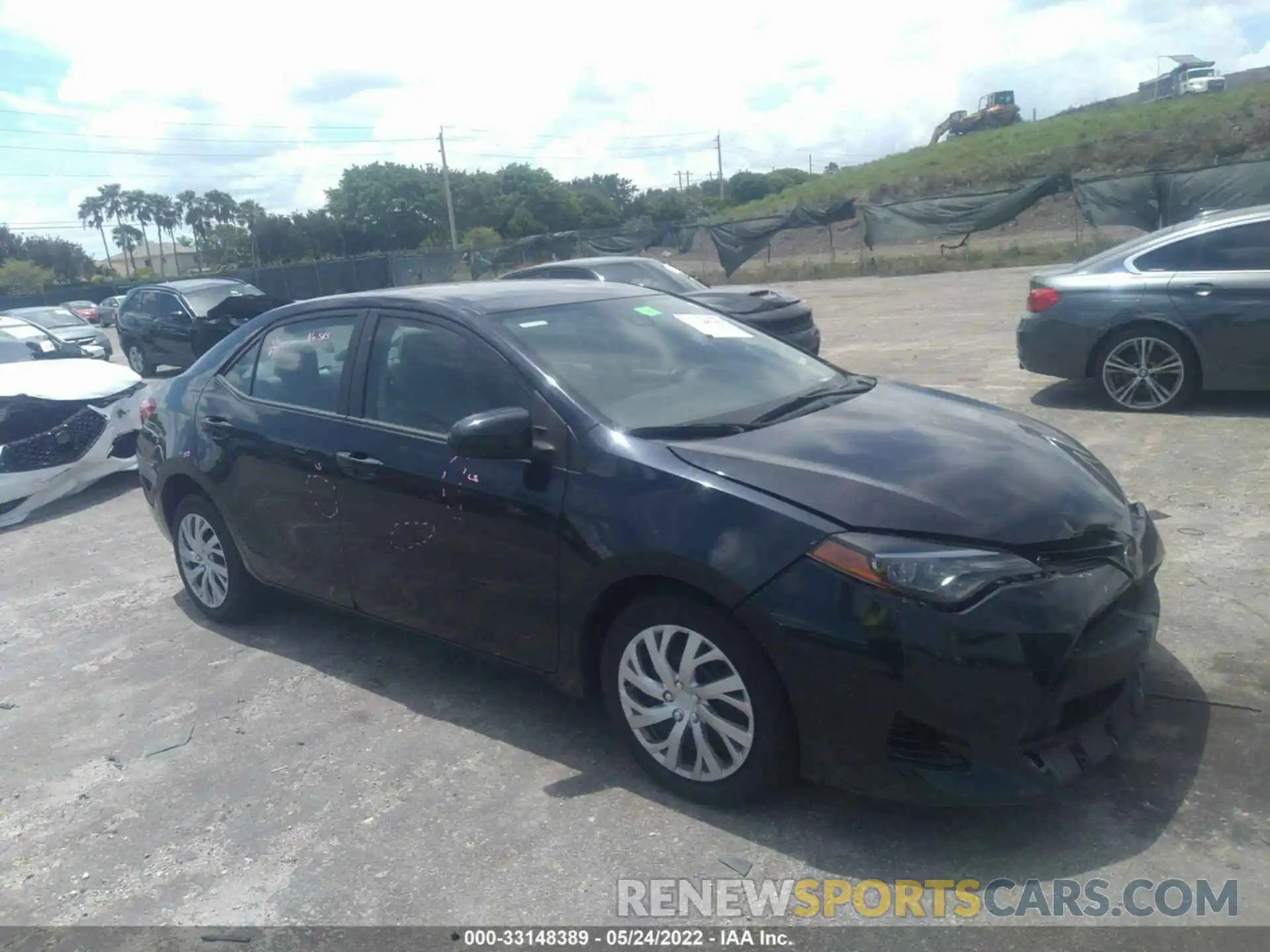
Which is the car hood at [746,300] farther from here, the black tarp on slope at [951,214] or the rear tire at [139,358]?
the black tarp on slope at [951,214]

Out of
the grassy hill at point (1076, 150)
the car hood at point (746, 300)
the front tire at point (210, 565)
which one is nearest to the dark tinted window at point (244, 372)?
the front tire at point (210, 565)

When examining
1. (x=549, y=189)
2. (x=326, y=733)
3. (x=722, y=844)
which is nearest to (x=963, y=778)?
(x=722, y=844)

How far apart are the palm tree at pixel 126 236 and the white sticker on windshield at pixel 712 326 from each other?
11646 cm

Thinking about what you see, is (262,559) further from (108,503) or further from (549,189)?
(549,189)

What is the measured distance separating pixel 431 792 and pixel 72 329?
24461 millimetres

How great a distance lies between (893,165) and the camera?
61.4 meters

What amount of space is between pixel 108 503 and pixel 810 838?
7.32m

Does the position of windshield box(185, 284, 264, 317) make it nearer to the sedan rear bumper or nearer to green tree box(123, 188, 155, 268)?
the sedan rear bumper

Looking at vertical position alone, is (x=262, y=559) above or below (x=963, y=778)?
above

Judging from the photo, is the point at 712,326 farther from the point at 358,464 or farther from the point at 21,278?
the point at 21,278

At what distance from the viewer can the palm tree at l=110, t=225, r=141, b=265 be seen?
10850 cm

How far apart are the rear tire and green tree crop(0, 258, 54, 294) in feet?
178

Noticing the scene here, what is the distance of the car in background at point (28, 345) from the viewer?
14.0 metres

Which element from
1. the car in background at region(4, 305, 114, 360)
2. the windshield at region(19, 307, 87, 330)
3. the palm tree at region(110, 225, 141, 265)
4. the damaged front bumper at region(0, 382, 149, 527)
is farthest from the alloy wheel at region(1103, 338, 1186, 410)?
the palm tree at region(110, 225, 141, 265)
